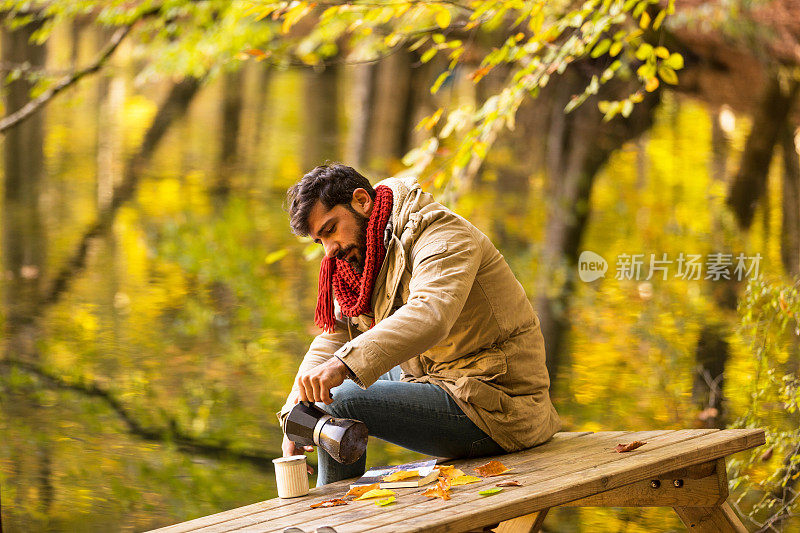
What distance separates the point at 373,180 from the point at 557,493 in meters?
4.99

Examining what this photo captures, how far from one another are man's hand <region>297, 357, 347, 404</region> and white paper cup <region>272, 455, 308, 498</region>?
0.19m

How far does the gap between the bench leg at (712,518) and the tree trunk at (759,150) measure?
2.96 meters

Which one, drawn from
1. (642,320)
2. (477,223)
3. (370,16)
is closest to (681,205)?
(642,320)

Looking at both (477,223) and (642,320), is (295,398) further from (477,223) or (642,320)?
(477,223)

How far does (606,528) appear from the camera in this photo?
4016 millimetres

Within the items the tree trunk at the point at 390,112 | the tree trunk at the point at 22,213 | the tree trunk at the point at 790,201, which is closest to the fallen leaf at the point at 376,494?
the tree trunk at the point at 790,201

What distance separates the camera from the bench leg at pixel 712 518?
2.18m

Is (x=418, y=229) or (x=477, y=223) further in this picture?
(x=477, y=223)

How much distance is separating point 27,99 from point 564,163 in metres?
4.42

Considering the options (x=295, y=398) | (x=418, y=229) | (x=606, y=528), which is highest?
(x=418, y=229)

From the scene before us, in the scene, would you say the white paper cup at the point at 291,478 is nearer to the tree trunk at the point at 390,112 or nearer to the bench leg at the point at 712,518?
the bench leg at the point at 712,518

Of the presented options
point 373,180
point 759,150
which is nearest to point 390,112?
point 373,180

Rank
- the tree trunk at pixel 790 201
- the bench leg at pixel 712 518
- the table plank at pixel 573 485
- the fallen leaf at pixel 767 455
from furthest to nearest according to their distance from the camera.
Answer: the tree trunk at pixel 790 201 < the fallen leaf at pixel 767 455 < the bench leg at pixel 712 518 < the table plank at pixel 573 485

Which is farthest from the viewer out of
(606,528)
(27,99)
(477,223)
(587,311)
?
(27,99)
